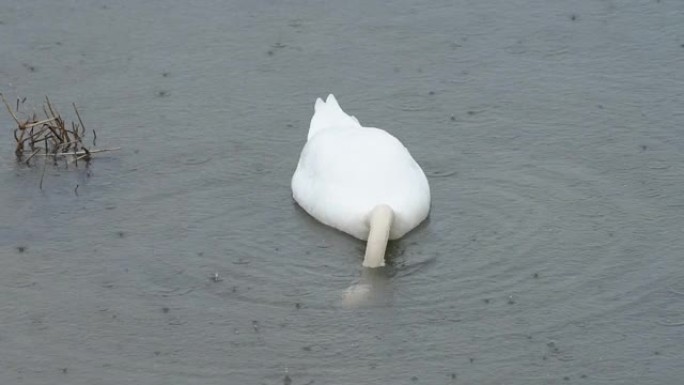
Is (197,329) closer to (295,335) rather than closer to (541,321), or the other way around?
(295,335)

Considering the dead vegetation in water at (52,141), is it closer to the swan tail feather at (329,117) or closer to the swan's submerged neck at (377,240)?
the swan tail feather at (329,117)

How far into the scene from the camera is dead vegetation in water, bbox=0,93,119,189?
11977 millimetres

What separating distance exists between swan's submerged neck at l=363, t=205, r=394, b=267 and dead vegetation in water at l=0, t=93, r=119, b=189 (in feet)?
8.18

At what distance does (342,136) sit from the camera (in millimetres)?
11562

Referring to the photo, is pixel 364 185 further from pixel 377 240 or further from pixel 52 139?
pixel 52 139

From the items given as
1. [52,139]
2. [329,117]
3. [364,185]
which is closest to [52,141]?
[52,139]

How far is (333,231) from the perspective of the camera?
36.4 feet

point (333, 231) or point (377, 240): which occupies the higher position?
point (377, 240)

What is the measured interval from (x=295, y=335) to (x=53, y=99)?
4436 mm

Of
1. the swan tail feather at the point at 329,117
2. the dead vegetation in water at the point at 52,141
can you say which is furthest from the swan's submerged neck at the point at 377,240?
the dead vegetation in water at the point at 52,141

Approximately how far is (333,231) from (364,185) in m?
0.40

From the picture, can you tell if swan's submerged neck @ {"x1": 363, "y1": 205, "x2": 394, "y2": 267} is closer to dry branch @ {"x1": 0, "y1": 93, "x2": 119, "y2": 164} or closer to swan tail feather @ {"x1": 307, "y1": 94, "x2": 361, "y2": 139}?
swan tail feather @ {"x1": 307, "y1": 94, "x2": 361, "y2": 139}

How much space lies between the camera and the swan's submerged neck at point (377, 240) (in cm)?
1044

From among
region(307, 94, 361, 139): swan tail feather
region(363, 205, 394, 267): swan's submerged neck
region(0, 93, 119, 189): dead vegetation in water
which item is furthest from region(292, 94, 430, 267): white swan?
region(0, 93, 119, 189): dead vegetation in water
